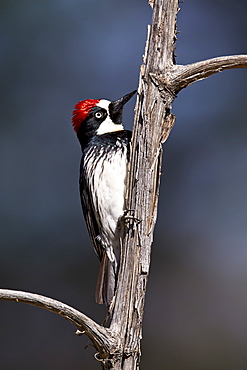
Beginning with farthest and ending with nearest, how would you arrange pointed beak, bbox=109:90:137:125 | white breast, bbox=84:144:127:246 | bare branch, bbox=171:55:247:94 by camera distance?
pointed beak, bbox=109:90:137:125
white breast, bbox=84:144:127:246
bare branch, bbox=171:55:247:94

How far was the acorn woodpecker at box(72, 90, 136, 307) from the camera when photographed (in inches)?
44.2

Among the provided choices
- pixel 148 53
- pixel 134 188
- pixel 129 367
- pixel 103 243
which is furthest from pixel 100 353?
pixel 148 53

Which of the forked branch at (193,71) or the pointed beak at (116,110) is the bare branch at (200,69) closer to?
the forked branch at (193,71)

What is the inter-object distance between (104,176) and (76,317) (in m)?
0.47

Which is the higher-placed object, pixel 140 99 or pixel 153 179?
pixel 140 99

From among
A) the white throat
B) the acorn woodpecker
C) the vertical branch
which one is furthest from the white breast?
the vertical branch

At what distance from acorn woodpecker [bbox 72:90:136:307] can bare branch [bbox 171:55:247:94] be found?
32 centimetres

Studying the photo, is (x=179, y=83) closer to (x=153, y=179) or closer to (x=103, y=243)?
(x=153, y=179)

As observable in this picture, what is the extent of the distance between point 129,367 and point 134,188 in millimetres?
304

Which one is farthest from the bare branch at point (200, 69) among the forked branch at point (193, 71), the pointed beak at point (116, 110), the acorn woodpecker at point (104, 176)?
the pointed beak at point (116, 110)

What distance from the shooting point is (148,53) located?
839mm

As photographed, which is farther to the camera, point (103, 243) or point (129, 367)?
point (103, 243)

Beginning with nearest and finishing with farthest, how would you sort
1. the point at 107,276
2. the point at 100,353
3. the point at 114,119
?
the point at 100,353 < the point at 107,276 < the point at 114,119

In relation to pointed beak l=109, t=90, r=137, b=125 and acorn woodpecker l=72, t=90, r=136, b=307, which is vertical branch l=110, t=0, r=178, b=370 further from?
pointed beak l=109, t=90, r=137, b=125
